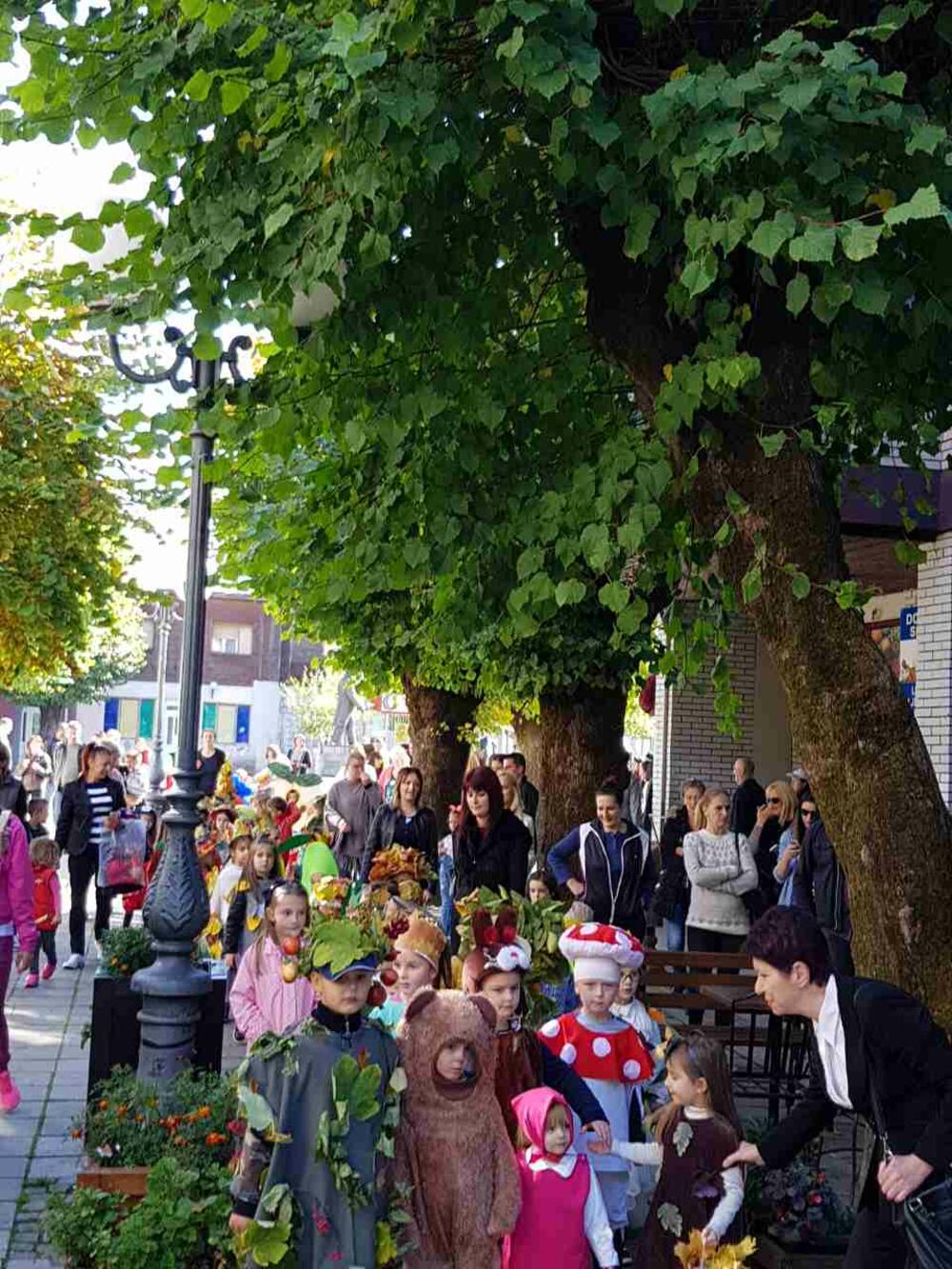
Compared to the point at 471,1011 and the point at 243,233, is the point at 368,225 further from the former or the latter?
the point at 471,1011

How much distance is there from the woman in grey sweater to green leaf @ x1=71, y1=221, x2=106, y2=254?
6312mm

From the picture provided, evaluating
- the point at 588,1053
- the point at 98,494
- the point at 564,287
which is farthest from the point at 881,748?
the point at 98,494

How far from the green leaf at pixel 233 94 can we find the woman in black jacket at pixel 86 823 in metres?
8.16

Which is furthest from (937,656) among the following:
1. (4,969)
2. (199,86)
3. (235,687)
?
(235,687)

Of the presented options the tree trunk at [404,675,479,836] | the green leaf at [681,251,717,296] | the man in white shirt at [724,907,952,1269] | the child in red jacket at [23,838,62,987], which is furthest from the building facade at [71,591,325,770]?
the man in white shirt at [724,907,952,1269]

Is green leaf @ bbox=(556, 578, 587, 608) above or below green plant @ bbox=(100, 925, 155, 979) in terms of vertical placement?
above

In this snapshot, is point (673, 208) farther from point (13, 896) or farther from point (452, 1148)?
point (13, 896)

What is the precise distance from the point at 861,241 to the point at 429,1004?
9.17 feet

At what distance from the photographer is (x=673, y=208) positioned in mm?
6020

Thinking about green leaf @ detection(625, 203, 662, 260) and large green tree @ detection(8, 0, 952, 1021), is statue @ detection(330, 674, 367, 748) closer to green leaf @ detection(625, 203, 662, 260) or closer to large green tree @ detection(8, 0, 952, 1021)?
large green tree @ detection(8, 0, 952, 1021)

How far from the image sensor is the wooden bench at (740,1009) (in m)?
7.96

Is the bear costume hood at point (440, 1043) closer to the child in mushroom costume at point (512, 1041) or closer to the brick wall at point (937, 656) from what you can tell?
the child in mushroom costume at point (512, 1041)

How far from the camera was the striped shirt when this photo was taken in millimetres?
12727

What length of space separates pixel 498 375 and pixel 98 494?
764cm
